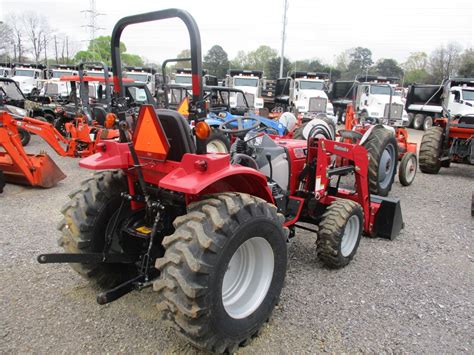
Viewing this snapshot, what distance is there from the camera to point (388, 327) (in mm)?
2904

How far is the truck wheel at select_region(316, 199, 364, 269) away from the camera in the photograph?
364 cm

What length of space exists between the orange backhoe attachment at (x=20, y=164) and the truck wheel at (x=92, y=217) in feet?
12.5

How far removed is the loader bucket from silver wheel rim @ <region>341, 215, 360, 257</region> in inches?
192

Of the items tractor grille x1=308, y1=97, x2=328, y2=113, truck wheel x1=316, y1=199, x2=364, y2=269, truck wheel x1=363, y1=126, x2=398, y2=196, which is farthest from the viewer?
tractor grille x1=308, y1=97, x2=328, y2=113

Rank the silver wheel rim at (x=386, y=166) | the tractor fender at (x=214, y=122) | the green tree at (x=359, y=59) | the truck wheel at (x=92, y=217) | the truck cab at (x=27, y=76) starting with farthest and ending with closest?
the green tree at (x=359, y=59) → the truck cab at (x=27, y=76) → the tractor fender at (x=214, y=122) → the silver wheel rim at (x=386, y=166) → the truck wheel at (x=92, y=217)

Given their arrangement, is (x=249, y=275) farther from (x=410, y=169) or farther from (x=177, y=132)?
(x=410, y=169)

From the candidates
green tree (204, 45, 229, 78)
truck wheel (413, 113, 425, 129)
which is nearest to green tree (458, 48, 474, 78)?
truck wheel (413, 113, 425, 129)

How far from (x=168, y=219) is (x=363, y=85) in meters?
18.3

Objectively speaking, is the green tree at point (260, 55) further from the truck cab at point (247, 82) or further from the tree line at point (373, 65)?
the truck cab at point (247, 82)

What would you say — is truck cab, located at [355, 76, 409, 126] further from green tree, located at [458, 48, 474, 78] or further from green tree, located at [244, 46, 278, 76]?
green tree, located at [244, 46, 278, 76]

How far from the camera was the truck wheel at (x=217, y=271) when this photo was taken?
7.07 feet

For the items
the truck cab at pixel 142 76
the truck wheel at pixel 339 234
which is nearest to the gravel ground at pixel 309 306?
the truck wheel at pixel 339 234

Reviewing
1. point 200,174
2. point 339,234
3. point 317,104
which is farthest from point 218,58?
point 200,174

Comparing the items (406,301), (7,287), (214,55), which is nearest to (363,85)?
(406,301)
